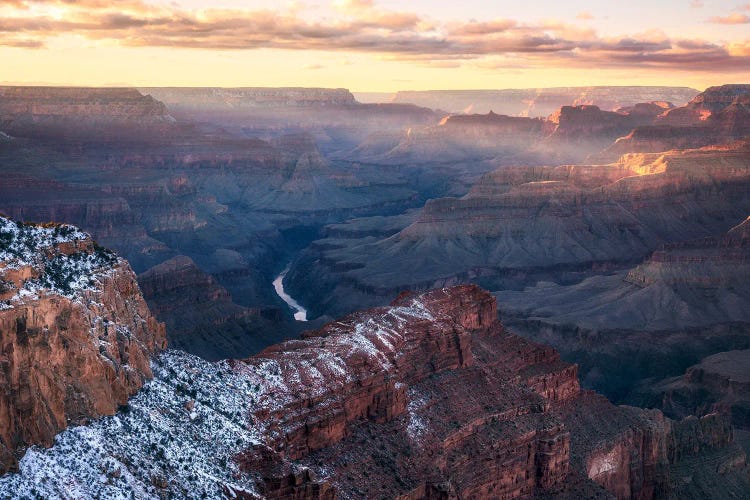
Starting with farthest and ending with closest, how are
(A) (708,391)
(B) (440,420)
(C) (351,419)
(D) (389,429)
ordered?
(A) (708,391) → (B) (440,420) → (D) (389,429) → (C) (351,419)

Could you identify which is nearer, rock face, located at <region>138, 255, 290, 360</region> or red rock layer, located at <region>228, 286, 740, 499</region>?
red rock layer, located at <region>228, 286, 740, 499</region>

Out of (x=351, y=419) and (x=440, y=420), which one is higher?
(x=351, y=419)

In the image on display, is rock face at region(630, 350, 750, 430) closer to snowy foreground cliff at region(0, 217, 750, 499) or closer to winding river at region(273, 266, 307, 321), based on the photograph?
snowy foreground cliff at region(0, 217, 750, 499)

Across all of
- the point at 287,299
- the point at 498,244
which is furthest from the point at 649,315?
the point at 287,299

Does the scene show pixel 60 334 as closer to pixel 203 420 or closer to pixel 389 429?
pixel 203 420

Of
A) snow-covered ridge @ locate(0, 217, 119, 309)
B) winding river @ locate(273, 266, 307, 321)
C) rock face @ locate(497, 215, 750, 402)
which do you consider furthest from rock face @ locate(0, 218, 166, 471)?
winding river @ locate(273, 266, 307, 321)

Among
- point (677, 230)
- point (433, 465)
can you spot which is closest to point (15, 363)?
point (433, 465)
